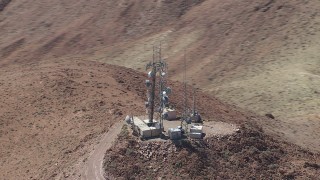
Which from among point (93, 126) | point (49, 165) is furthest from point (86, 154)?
point (93, 126)

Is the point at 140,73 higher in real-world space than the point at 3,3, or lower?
lower

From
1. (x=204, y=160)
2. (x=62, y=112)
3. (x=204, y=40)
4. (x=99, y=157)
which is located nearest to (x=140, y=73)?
(x=62, y=112)

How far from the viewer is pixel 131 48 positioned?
253 feet

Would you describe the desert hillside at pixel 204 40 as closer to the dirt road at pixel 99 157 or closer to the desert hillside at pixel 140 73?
the desert hillside at pixel 140 73

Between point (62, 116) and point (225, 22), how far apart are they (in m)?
46.2

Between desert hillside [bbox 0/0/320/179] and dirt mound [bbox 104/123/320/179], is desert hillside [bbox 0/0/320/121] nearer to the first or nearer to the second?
desert hillside [bbox 0/0/320/179]

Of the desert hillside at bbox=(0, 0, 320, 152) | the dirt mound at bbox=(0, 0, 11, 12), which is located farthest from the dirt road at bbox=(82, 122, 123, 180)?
the dirt mound at bbox=(0, 0, 11, 12)

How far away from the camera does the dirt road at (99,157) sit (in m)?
28.3

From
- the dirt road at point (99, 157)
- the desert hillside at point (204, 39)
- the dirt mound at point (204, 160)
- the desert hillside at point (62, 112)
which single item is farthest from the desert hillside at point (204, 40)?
the dirt road at point (99, 157)

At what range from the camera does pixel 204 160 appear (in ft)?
96.6

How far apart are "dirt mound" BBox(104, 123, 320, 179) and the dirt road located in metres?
0.49

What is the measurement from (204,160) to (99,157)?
21.7 ft

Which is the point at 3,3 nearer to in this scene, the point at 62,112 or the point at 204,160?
the point at 62,112

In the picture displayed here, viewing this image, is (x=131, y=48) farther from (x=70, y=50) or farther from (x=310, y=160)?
(x=310, y=160)
